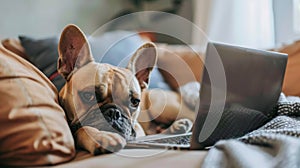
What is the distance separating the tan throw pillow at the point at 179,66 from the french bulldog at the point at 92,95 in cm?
78

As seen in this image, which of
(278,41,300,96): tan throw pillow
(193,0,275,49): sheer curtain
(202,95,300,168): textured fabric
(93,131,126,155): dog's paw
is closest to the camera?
(202,95,300,168): textured fabric

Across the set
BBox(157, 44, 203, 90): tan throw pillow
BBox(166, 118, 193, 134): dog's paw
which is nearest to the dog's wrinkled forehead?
BBox(166, 118, 193, 134): dog's paw

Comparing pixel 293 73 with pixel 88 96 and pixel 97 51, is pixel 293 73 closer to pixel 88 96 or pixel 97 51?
pixel 97 51

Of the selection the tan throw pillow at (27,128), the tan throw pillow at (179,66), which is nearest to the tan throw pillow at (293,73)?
the tan throw pillow at (179,66)

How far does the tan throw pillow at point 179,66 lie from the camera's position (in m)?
1.86

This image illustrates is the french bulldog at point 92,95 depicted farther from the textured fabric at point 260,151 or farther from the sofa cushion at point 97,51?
the sofa cushion at point 97,51

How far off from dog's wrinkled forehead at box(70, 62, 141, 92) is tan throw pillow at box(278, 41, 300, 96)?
2.74 ft

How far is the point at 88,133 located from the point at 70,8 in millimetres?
2043

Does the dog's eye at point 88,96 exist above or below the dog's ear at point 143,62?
below

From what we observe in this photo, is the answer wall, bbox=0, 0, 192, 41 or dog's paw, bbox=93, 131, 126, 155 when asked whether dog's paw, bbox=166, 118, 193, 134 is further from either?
wall, bbox=0, 0, 192, 41

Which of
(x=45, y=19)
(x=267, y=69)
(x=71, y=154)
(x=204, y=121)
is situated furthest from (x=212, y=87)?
(x=45, y=19)

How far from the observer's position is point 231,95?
3.08ft

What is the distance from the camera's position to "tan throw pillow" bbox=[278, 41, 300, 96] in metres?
1.62

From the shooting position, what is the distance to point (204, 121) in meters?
0.86
